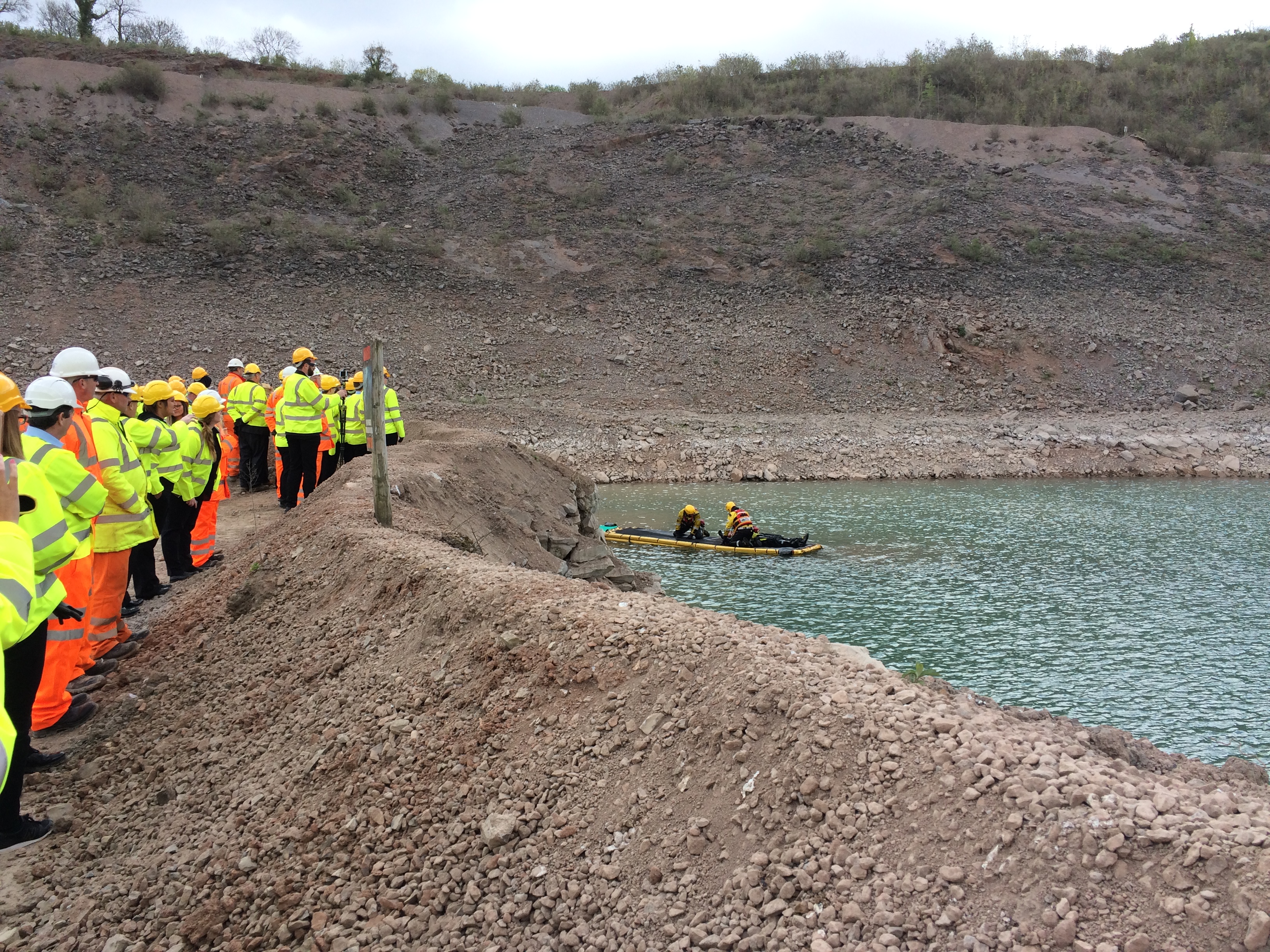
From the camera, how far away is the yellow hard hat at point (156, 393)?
8859 millimetres

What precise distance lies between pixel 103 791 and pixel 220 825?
1019mm

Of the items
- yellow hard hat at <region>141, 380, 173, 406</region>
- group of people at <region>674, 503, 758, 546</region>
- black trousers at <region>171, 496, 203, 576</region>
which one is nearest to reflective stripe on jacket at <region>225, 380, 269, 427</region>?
black trousers at <region>171, 496, 203, 576</region>

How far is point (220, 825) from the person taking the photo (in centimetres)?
482

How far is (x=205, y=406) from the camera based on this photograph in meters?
9.78

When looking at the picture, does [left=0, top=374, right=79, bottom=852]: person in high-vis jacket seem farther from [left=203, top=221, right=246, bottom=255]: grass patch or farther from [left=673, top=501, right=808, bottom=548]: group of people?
[left=203, top=221, right=246, bottom=255]: grass patch

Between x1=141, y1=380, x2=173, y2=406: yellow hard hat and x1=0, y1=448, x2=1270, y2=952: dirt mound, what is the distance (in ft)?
11.5

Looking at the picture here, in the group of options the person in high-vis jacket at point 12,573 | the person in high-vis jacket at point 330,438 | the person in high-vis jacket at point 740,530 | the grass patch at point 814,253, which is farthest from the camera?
the grass patch at point 814,253

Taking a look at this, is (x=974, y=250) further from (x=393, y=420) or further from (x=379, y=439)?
(x=379, y=439)

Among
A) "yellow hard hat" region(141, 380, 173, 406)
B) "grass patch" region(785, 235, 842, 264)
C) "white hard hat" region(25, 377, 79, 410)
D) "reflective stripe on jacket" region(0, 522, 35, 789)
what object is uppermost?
"grass patch" region(785, 235, 842, 264)

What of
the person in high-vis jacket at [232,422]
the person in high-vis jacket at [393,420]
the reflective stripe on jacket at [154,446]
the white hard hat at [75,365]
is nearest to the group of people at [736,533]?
the person in high-vis jacket at [393,420]

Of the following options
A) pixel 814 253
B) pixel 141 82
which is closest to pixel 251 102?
pixel 141 82

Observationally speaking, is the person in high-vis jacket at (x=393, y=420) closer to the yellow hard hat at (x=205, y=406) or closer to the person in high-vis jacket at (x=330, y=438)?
the person in high-vis jacket at (x=330, y=438)

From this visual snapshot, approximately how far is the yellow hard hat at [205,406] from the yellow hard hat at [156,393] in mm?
571

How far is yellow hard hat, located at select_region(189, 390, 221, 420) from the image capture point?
973cm
